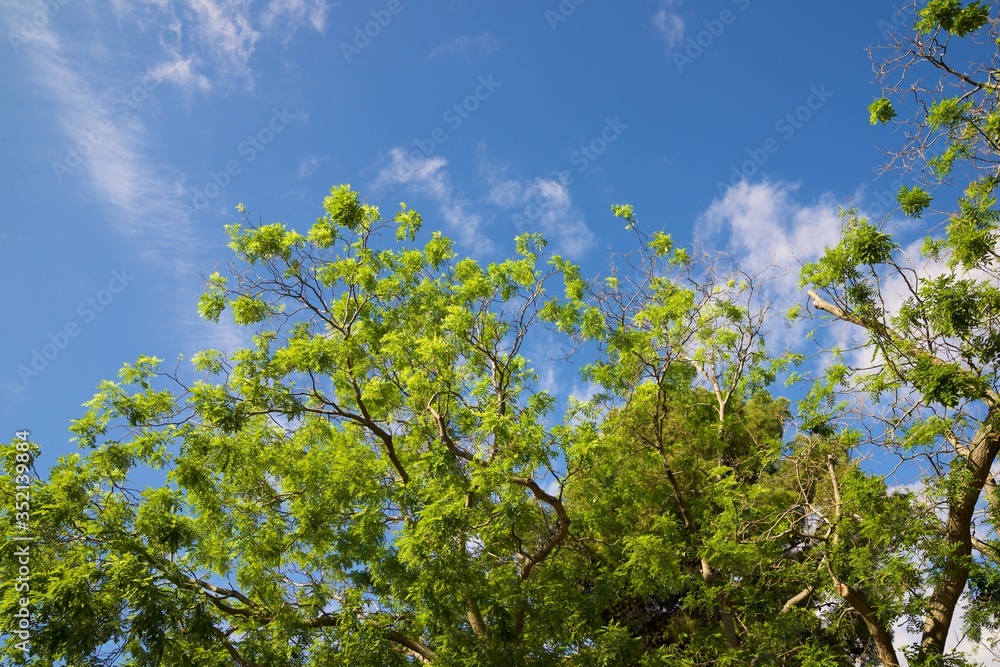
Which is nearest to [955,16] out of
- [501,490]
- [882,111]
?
[882,111]

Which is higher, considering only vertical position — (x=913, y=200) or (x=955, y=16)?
(x=955, y=16)

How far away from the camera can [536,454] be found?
29.3 ft

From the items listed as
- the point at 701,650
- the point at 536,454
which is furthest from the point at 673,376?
the point at 701,650

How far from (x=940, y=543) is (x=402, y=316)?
8.06m

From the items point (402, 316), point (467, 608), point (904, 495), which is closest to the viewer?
point (904, 495)

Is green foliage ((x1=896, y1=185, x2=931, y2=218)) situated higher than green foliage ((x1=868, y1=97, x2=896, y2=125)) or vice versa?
green foliage ((x1=868, y1=97, x2=896, y2=125))

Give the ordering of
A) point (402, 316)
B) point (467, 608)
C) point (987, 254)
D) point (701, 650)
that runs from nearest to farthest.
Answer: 1. point (987, 254)
2. point (467, 608)
3. point (701, 650)
4. point (402, 316)

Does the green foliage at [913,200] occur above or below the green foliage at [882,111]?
below

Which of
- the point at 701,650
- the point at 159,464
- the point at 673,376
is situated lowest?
the point at 701,650

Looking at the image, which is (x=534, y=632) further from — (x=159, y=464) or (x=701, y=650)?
(x=159, y=464)

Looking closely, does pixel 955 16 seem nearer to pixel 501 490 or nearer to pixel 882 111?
pixel 882 111

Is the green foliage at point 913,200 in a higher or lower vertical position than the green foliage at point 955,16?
lower

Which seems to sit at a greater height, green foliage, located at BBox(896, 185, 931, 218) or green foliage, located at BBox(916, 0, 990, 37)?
green foliage, located at BBox(916, 0, 990, 37)

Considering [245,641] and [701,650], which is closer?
[245,641]
